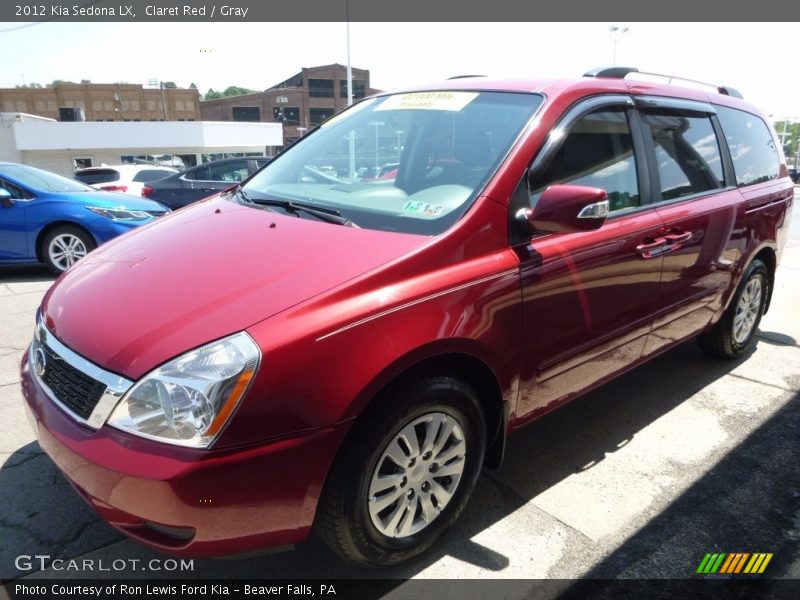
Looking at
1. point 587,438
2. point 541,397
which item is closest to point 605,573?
point 541,397

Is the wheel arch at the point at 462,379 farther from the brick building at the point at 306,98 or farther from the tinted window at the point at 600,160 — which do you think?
the brick building at the point at 306,98

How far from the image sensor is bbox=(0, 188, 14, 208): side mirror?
6617 mm

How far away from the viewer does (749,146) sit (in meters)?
4.20

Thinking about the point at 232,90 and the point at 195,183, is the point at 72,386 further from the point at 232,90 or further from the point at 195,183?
the point at 232,90

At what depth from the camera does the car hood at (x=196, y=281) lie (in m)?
1.87

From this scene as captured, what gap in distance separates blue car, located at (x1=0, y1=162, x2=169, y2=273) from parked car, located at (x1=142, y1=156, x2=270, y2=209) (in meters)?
2.75

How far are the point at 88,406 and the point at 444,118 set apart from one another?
77.7 inches

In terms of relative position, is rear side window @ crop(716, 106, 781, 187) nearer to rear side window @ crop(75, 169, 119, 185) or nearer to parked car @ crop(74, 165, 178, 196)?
parked car @ crop(74, 165, 178, 196)

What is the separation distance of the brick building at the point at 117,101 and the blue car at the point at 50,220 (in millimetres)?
83212

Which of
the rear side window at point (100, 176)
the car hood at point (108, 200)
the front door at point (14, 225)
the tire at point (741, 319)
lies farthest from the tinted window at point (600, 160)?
the rear side window at point (100, 176)

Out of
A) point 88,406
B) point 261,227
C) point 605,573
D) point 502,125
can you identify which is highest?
point 502,125

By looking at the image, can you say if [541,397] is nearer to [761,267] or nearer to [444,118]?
[444,118]

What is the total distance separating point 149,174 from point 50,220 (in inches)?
392

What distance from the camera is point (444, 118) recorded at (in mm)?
2896
